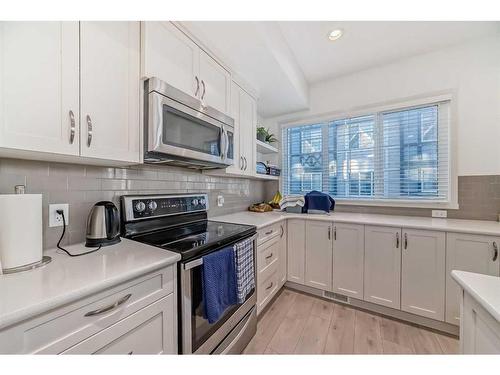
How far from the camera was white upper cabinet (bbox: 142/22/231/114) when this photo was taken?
117cm

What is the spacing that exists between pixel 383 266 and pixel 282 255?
0.96m

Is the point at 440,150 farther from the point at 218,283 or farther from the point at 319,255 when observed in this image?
the point at 218,283

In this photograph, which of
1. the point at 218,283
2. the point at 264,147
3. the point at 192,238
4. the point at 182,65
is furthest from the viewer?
the point at 264,147

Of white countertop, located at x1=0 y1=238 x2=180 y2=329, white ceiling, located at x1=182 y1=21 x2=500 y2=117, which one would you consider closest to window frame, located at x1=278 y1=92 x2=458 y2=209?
white ceiling, located at x1=182 y1=21 x2=500 y2=117

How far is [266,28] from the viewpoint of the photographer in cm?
161

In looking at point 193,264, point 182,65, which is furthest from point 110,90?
point 193,264

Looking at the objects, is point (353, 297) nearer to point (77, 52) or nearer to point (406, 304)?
point (406, 304)

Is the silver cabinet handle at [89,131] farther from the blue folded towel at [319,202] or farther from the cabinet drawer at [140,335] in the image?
the blue folded towel at [319,202]

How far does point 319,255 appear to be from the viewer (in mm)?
2154

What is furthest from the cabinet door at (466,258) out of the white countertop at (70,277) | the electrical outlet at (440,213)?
the white countertop at (70,277)

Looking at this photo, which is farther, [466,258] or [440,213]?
[440,213]

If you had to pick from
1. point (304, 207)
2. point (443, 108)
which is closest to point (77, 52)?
point (304, 207)

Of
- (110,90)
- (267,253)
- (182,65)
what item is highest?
(182,65)
